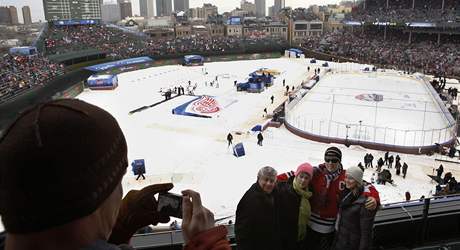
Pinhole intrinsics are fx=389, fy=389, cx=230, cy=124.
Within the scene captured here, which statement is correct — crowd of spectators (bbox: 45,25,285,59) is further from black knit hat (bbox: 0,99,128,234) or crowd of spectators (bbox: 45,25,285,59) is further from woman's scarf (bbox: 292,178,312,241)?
black knit hat (bbox: 0,99,128,234)

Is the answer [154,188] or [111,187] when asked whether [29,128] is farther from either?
[154,188]

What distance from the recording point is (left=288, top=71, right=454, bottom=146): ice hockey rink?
22.8m

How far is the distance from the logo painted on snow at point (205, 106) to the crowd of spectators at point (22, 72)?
12827mm

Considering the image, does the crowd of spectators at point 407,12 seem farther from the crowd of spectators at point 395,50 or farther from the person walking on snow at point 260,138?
the person walking on snow at point 260,138

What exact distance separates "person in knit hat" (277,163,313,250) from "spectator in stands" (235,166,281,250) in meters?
0.28

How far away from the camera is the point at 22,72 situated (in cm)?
3653

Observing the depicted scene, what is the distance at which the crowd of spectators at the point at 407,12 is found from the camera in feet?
197

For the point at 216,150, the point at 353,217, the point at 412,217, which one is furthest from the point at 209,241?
the point at 216,150

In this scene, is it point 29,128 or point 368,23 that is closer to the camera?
point 29,128

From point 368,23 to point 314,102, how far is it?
148 feet

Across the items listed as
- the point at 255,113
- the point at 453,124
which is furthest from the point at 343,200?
the point at 255,113

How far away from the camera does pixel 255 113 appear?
99.3ft

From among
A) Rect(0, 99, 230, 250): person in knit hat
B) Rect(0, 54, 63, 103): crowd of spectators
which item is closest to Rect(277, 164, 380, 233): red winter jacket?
Rect(0, 99, 230, 250): person in knit hat

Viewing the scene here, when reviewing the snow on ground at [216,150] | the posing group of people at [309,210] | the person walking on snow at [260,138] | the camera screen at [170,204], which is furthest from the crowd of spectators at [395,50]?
the camera screen at [170,204]
